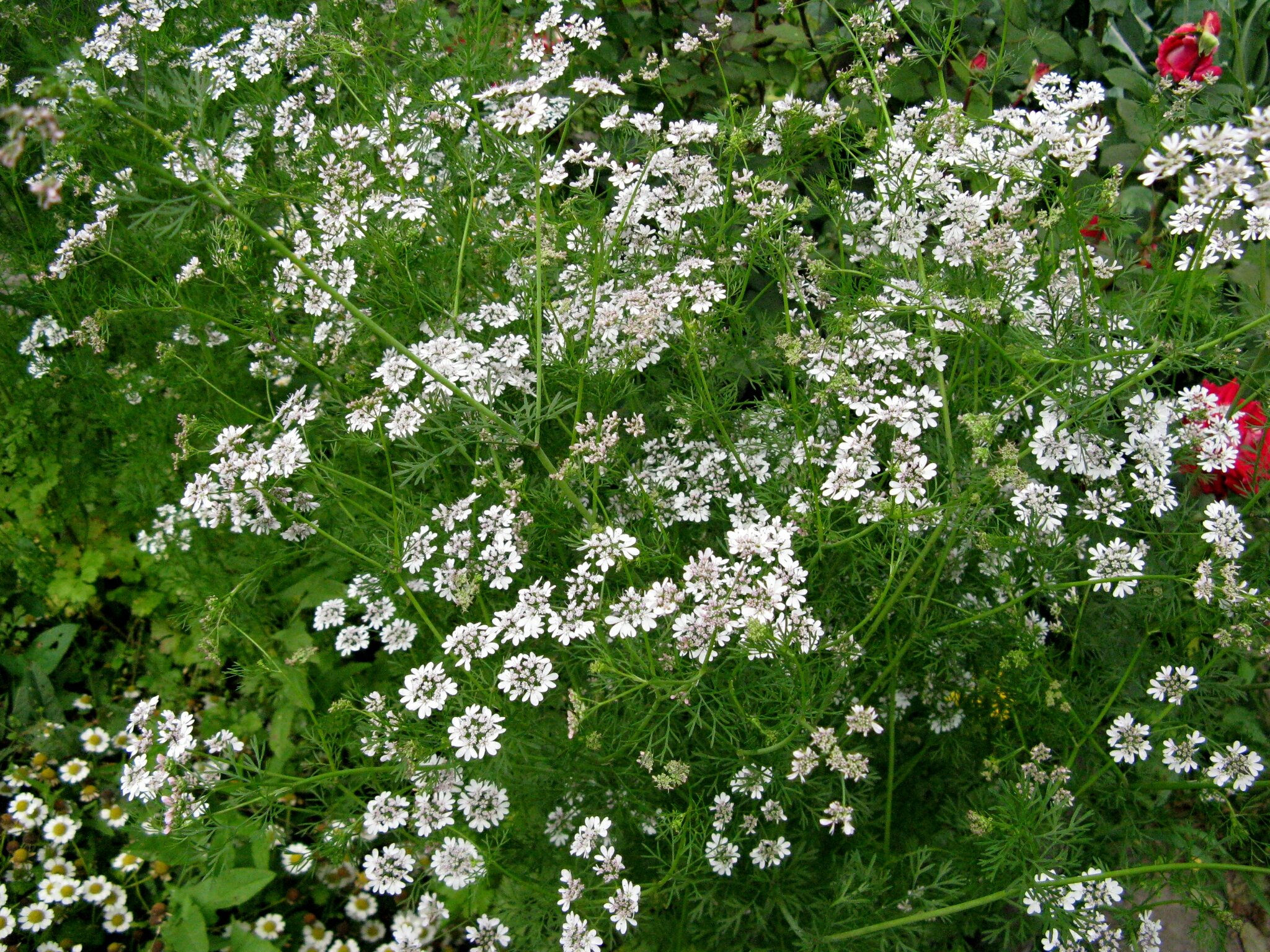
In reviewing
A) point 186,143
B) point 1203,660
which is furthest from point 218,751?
point 1203,660

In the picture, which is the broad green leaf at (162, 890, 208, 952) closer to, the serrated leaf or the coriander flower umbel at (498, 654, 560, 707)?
the serrated leaf

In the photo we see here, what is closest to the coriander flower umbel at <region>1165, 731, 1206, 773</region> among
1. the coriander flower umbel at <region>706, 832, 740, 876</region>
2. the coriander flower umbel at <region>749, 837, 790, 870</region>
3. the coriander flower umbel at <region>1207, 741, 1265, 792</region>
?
the coriander flower umbel at <region>1207, 741, 1265, 792</region>

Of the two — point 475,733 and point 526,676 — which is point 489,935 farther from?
point 526,676

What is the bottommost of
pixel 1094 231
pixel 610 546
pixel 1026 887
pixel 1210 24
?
pixel 1026 887

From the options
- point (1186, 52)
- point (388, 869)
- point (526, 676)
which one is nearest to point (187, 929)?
point (388, 869)

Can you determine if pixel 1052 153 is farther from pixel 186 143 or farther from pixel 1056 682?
pixel 186 143
